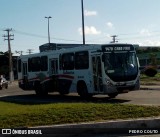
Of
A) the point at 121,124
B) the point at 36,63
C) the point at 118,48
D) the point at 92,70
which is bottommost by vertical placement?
the point at 121,124

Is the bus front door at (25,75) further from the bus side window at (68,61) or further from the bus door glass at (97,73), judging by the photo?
the bus door glass at (97,73)

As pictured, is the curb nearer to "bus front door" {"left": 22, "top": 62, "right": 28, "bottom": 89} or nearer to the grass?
the grass

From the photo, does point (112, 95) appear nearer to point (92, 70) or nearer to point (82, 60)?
point (92, 70)

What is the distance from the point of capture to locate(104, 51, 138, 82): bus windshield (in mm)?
22281

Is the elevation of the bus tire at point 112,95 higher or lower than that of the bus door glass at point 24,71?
lower

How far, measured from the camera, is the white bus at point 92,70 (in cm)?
2233

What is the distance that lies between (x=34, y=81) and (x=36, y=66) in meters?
1.07

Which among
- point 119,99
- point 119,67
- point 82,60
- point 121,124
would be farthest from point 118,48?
point 121,124

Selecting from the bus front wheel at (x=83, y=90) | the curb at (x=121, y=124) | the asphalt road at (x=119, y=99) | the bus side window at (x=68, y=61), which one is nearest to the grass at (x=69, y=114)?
the curb at (x=121, y=124)

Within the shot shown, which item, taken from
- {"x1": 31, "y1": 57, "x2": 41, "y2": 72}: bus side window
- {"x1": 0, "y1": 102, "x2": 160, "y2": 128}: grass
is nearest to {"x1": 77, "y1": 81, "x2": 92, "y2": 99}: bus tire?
{"x1": 31, "y1": 57, "x2": 41, "y2": 72}: bus side window

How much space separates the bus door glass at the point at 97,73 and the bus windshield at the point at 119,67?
48 centimetres

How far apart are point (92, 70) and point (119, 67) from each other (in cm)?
156

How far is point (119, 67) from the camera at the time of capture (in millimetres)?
22391

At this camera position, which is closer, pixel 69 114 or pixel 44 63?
pixel 69 114
